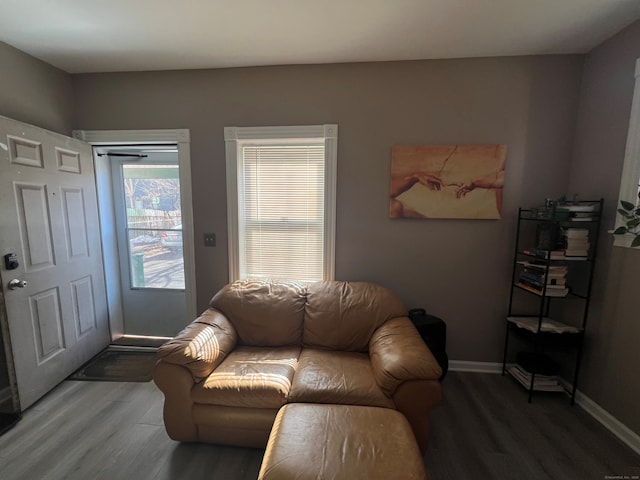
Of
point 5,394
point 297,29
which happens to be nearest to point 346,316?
point 297,29

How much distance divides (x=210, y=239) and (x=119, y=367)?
1.39 meters

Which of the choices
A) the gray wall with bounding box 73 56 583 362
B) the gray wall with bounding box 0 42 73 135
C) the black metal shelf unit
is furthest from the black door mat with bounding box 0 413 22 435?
the black metal shelf unit

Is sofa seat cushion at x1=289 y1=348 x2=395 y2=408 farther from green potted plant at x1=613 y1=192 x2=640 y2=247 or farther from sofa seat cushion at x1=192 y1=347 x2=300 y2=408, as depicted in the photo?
green potted plant at x1=613 y1=192 x2=640 y2=247

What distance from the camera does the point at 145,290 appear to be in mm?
3016

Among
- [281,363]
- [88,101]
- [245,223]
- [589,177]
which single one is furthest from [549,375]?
[88,101]

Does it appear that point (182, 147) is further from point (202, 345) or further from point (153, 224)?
point (202, 345)

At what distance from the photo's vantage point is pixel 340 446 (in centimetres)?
116

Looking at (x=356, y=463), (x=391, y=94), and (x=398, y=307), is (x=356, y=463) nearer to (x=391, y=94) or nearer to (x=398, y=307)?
(x=398, y=307)

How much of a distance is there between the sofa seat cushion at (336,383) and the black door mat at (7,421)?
6.28 feet

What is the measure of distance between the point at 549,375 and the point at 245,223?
2.80m

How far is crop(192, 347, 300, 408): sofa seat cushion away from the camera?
5.04 ft

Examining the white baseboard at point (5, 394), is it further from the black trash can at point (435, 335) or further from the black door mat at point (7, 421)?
the black trash can at point (435, 335)

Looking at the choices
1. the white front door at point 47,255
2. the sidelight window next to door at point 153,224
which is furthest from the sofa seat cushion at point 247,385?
the sidelight window next to door at point 153,224

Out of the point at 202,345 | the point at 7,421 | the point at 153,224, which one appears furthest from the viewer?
the point at 153,224
